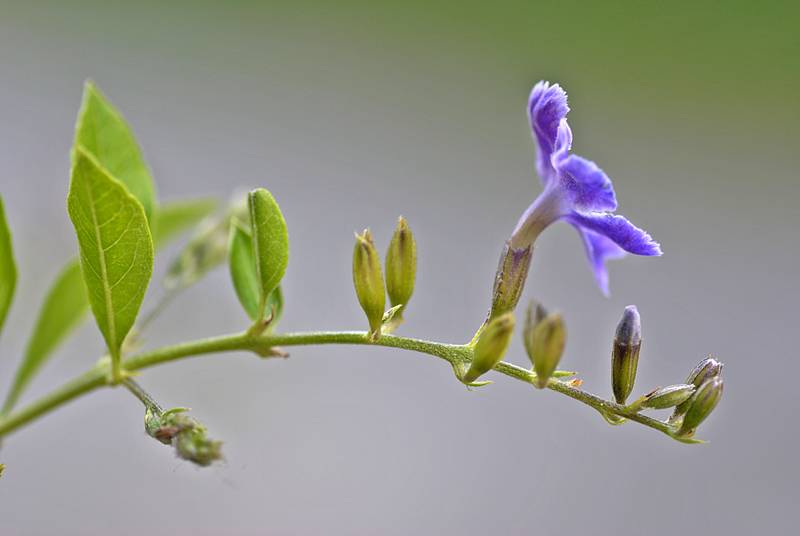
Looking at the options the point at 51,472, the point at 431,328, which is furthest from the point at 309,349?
the point at 51,472

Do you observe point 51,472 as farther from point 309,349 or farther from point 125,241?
point 125,241

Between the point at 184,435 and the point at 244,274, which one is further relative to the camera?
the point at 244,274

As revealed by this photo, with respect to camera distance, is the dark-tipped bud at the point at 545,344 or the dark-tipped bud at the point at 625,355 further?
the dark-tipped bud at the point at 625,355

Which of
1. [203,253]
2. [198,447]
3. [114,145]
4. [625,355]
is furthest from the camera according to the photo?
[203,253]

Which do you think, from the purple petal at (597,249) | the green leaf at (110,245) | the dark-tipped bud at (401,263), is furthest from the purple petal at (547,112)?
the green leaf at (110,245)

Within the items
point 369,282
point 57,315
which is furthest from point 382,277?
point 57,315

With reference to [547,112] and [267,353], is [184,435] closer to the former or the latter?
[267,353]

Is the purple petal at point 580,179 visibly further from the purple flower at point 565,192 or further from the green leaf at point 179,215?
the green leaf at point 179,215
